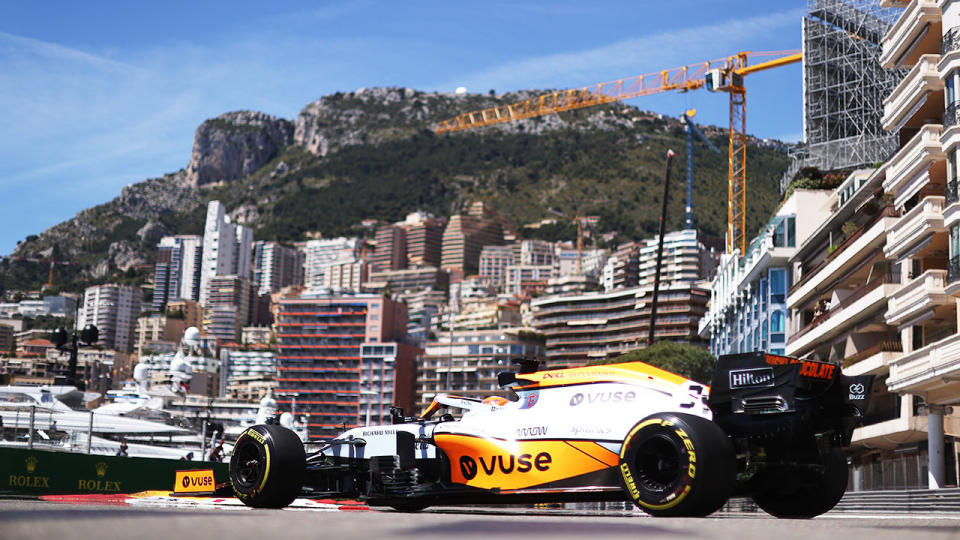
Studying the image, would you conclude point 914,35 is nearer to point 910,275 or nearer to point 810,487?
point 910,275

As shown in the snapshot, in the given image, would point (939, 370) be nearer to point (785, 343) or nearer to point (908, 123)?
point (908, 123)

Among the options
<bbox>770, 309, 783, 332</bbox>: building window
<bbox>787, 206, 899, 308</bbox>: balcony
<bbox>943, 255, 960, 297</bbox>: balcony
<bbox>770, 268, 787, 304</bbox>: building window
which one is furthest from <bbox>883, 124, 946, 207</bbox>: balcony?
<bbox>770, 309, 783, 332</bbox>: building window

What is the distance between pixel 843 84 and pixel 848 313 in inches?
1537

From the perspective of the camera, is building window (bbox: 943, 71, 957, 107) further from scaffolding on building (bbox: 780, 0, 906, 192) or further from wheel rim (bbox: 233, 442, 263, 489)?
scaffolding on building (bbox: 780, 0, 906, 192)

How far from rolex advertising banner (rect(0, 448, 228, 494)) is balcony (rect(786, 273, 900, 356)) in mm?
28807

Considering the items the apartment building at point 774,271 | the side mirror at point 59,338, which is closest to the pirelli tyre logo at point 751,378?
the side mirror at point 59,338

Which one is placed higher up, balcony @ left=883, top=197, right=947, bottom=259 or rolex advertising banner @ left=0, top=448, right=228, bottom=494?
balcony @ left=883, top=197, right=947, bottom=259

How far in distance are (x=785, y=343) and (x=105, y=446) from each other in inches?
1515

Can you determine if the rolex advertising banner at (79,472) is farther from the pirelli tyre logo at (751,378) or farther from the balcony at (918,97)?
the balcony at (918,97)

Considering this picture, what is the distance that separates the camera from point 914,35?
41.8 metres

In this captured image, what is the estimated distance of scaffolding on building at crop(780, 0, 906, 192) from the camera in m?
81.1

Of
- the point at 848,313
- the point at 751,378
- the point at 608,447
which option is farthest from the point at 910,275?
the point at 608,447

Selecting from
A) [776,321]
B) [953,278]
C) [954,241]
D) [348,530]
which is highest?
[776,321]

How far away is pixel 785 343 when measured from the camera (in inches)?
2525
